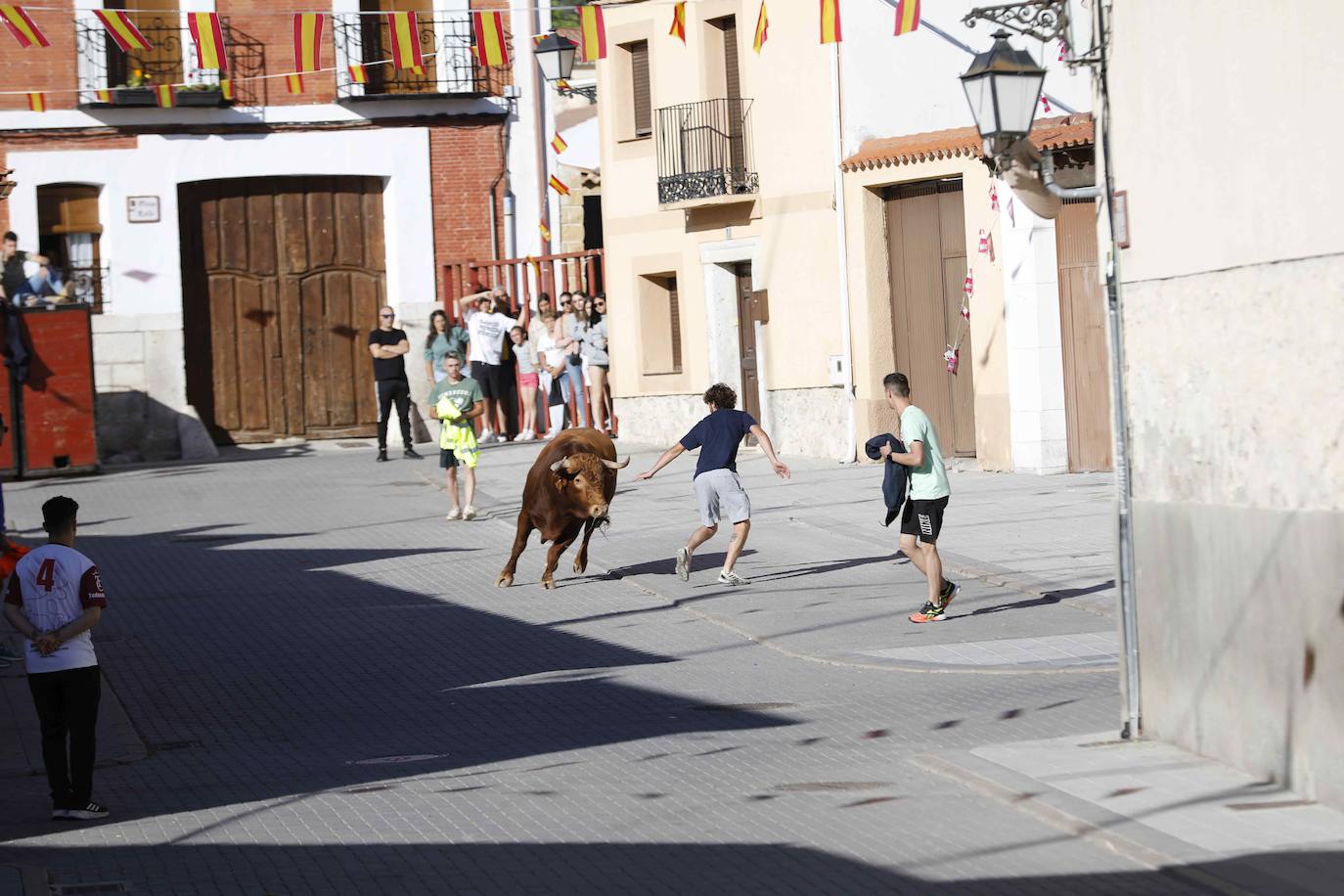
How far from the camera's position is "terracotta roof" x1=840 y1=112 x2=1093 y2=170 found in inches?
822

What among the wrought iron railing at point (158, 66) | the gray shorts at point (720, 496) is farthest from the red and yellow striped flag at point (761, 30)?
the wrought iron railing at point (158, 66)

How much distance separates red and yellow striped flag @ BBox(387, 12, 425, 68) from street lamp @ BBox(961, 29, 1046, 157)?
17466 mm

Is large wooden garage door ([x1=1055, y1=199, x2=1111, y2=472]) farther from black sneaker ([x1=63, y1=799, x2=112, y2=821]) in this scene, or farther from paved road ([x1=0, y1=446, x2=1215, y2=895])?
black sneaker ([x1=63, y1=799, x2=112, y2=821])

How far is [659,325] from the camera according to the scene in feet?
93.7

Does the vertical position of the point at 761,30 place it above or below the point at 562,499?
above

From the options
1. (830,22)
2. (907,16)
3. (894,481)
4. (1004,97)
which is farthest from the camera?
(830,22)

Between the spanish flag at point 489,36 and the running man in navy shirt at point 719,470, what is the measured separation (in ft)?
47.7

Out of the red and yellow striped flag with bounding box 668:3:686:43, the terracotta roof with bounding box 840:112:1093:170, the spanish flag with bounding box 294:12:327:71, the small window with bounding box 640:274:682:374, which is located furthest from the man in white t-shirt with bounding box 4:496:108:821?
the spanish flag with bounding box 294:12:327:71

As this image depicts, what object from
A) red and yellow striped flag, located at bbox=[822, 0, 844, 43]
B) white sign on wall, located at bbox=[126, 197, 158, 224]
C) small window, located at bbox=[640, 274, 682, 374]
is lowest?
small window, located at bbox=[640, 274, 682, 374]

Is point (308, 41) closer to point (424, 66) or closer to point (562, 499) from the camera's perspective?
point (424, 66)

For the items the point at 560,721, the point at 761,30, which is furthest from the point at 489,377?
the point at 560,721

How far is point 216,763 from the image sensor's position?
10273 mm

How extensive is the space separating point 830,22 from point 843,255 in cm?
292

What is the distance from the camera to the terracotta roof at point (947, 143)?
20.9 meters
